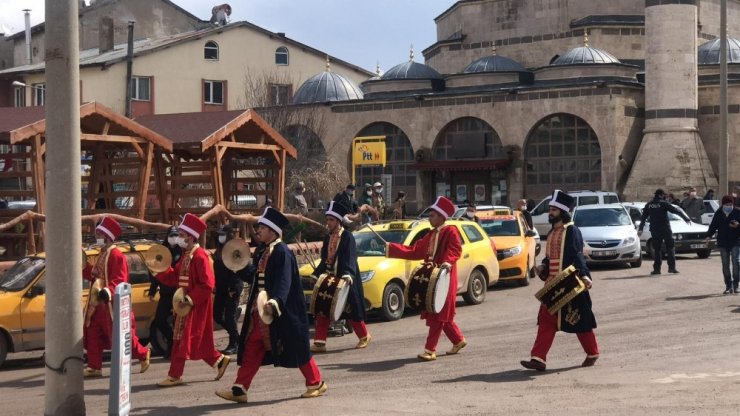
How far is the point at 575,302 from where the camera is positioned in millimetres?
11516

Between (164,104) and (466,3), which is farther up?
(466,3)

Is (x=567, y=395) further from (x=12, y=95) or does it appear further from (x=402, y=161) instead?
(x=12, y=95)

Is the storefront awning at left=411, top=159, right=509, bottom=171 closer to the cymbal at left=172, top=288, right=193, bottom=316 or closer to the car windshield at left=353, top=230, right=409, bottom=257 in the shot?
the car windshield at left=353, top=230, right=409, bottom=257

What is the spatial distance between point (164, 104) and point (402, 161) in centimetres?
1475

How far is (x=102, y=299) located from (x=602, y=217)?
16819 millimetres

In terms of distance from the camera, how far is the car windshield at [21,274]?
534 inches

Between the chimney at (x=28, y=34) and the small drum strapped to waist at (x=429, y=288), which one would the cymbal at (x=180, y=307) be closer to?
the small drum strapped to waist at (x=429, y=288)

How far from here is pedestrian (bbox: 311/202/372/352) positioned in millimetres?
13305

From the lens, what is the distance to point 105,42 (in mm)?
60344

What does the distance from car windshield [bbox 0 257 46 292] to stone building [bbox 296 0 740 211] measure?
105 ft

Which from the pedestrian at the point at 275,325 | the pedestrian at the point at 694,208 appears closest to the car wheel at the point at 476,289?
the pedestrian at the point at 275,325

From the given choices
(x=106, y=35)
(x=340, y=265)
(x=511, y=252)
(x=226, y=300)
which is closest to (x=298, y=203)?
(x=511, y=252)

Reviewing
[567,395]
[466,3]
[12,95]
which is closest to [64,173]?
[567,395]

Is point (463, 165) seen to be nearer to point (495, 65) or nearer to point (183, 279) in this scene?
point (495, 65)
